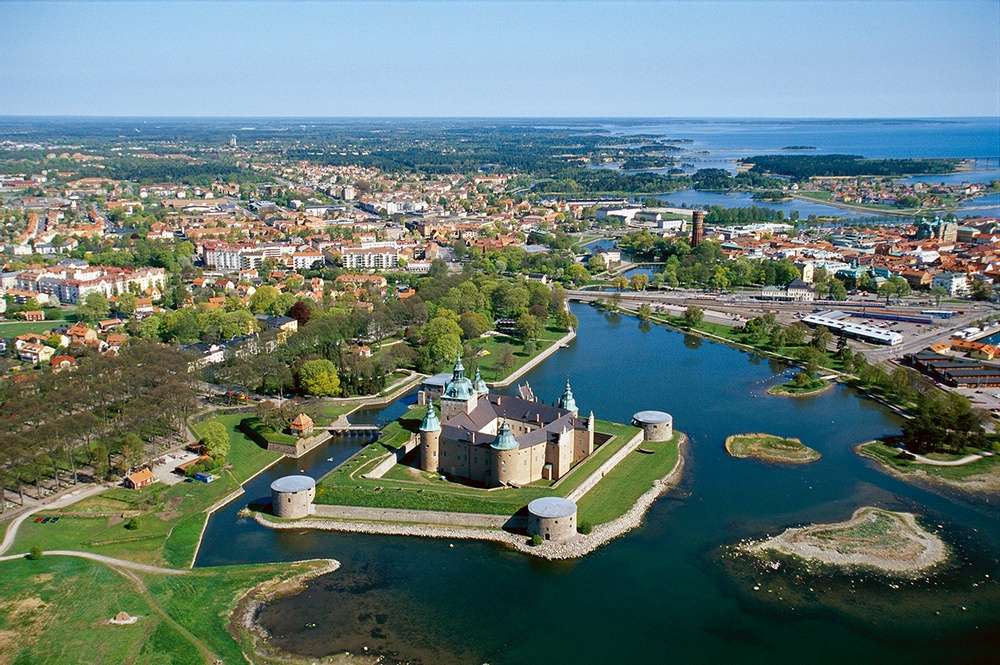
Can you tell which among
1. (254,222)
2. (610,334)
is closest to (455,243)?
(254,222)

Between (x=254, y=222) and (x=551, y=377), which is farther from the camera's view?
(x=254, y=222)

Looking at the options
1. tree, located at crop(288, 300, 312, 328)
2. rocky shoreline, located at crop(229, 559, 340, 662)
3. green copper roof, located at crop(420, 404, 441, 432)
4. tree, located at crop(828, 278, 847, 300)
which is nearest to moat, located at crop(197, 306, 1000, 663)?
rocky shoreline, located at crop(229, 559, 340, 662)

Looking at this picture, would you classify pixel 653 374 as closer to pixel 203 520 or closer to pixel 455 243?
pixel 203 520

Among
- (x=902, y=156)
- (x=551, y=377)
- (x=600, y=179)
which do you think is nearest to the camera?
(x=551, y=377)

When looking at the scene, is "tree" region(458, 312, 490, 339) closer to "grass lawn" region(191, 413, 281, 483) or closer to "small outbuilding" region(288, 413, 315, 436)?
"small outbuilding" region(288, 413, 315, 436)

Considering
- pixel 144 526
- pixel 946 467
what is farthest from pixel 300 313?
pixel 946 467

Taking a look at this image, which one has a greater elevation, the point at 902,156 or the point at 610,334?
the point at 902,156

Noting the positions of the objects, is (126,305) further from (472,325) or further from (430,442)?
(430,442)

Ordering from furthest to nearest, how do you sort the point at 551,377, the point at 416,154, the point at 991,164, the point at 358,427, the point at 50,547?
the point at 416,154
the point at 991,164
the point at 551,377
the point at 358,427
the point at 50,547
